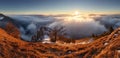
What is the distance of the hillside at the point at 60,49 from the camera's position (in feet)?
24.3

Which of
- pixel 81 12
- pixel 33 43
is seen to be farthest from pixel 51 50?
pixel 81 12

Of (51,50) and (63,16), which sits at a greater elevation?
(63,16)

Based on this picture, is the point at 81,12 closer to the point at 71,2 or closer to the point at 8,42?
the point at 71,2

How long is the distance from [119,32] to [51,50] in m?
1.14

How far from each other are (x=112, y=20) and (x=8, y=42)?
5.68ft

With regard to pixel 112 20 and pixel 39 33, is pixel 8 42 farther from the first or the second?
pixel 112 20

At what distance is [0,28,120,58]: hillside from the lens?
24.3 feet

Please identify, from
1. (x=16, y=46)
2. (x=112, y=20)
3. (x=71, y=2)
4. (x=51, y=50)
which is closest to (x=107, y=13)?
(x=112, y=20)

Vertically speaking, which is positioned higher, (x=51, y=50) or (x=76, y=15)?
(x=76, y=15)

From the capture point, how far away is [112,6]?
7.43 meters

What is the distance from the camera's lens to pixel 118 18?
737 cm

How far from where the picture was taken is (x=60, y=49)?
7.44 m

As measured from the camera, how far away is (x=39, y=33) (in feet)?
24.6

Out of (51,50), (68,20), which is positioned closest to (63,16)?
(68,20)
